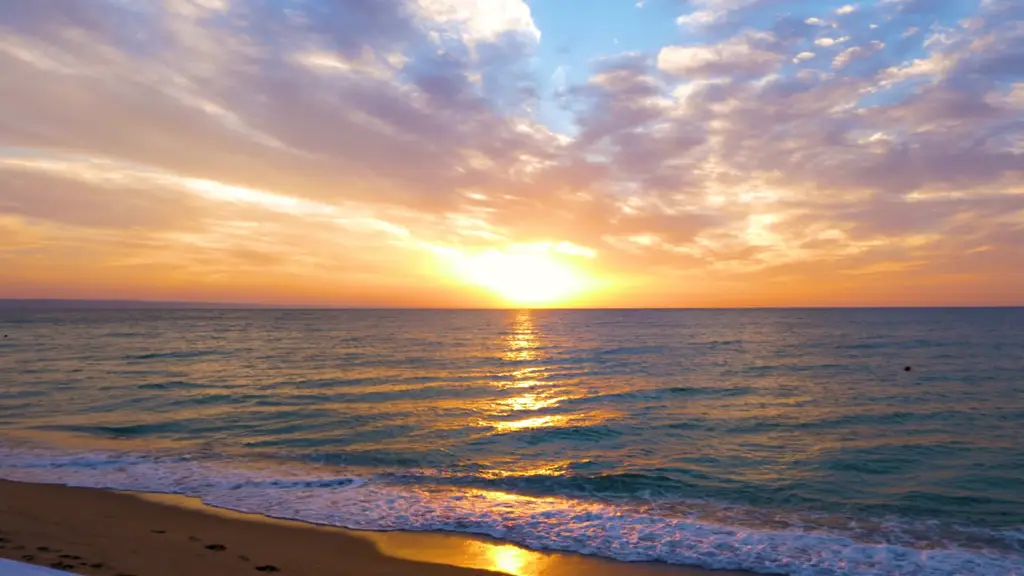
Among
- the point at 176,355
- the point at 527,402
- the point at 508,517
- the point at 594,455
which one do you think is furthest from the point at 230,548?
the point at 176,355

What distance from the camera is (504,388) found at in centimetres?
3216

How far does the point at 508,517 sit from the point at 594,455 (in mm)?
6384

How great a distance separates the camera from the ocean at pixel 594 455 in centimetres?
1125

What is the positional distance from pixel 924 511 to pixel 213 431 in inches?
842

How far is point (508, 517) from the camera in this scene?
1191 centimetres

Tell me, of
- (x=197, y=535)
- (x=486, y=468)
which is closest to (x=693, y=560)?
(x=486, y=468)

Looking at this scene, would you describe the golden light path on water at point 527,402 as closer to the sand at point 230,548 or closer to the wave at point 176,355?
the sand at point 230,548

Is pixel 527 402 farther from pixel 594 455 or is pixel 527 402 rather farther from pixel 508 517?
pixel 508 517

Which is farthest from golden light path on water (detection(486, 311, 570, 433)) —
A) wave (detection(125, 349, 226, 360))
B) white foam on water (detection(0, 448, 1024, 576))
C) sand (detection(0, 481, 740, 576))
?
wave (detection(125, 349, 226, 360))

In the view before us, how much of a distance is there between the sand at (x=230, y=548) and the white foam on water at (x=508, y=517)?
53 centimetres

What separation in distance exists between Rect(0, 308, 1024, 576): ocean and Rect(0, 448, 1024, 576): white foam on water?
0.19 ft

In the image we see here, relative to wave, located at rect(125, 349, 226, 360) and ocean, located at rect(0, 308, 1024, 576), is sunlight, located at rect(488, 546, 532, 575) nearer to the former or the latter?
ocean, located at rect(0, 308, 1024, 576)

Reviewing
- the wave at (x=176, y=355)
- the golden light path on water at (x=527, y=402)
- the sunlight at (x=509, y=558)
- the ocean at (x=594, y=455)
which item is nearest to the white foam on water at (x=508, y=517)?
the ocean at (x=594, y=455)

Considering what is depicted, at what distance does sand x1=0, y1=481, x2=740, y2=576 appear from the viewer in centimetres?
893
